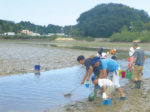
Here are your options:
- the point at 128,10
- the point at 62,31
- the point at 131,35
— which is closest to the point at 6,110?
the point at 131,35

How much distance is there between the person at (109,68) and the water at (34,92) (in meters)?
1.43

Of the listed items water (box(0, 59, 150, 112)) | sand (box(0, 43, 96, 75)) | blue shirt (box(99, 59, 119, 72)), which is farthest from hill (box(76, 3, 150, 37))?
blue shirt (box(99, 59, 119, 72))

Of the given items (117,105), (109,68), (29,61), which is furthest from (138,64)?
(29,61)

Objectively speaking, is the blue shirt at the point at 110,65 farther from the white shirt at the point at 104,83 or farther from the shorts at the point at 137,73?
the shorts at the point at 137,73

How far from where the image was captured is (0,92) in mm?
8859

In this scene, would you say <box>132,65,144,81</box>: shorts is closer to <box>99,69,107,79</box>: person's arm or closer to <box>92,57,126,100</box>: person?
<box>92,57,126,100</box>: person

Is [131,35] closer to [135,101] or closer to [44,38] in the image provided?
[44,38]

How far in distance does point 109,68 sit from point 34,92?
3155 millimetres

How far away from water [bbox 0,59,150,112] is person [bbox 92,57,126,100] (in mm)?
1431

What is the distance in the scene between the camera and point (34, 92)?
29.5 ft

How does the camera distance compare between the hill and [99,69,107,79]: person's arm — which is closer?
[99,69,107,79]: person's arm

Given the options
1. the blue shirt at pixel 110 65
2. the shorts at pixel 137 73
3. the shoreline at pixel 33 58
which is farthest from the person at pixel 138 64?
the shoreline at pixel 33 58

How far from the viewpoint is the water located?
731 cm

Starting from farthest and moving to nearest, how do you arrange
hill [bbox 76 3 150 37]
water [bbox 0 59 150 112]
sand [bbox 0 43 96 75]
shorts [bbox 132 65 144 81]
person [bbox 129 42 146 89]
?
1. hill [bbox 76 3 150 37]
2. sand [bbox 0 43 96 75]
3. shorts [bbox 132 65 144 81]
4. person [bbox 129 42 146 89]
5. water [bbox 0 59 150 112]
